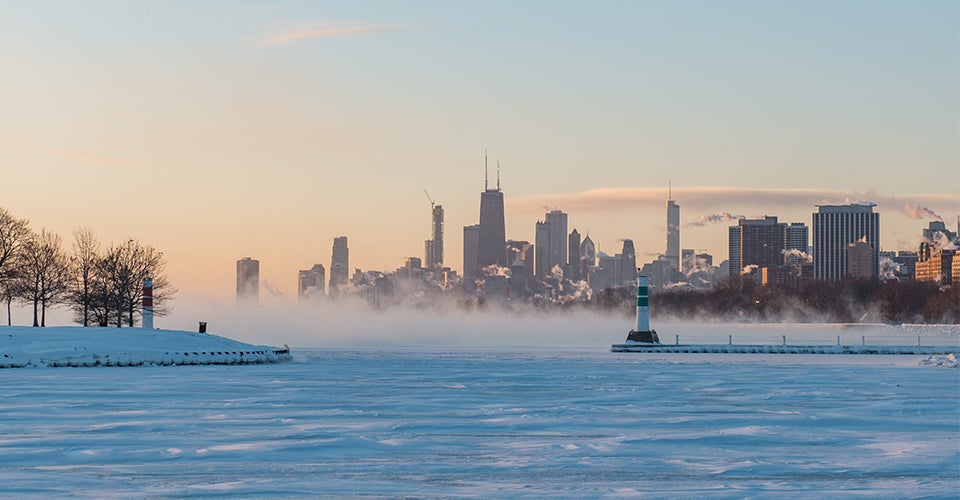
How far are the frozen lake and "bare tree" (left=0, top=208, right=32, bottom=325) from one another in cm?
5465

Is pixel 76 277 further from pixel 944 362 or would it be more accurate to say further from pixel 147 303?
pixel 944 362

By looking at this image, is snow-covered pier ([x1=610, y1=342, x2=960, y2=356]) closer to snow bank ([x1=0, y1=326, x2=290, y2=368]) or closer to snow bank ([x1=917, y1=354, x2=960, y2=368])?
snow bank ([x1=917, y1=354, x2=960, y2=368])

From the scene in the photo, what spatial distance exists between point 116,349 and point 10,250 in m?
34.5

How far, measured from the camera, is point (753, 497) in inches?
626

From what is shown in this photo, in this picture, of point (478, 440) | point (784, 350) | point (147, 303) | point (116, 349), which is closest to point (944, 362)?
point (784, 350)

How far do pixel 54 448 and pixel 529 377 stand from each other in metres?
26.2

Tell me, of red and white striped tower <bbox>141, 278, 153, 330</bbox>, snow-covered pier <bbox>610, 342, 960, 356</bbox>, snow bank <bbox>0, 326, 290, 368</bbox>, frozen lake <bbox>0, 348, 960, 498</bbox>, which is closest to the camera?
frozen lake <bbox>0, 348, 960, 498</bbox>

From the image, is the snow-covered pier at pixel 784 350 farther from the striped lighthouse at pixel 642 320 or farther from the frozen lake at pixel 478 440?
the frozen lake at pixel 478 440

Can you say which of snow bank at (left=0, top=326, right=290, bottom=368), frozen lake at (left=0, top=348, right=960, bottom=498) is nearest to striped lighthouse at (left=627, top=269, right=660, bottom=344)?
snow bank at (left=0, top=326, right=290, bottom=368)

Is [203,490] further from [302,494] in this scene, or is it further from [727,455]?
[727,455]

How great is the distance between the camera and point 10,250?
92062 mm

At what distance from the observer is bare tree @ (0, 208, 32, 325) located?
9053cm

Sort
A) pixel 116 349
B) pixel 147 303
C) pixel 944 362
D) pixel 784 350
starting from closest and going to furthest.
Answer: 1. pixel 944 362
2. pixel 116 349
3. pixel 147 303
4. pixel 784 350

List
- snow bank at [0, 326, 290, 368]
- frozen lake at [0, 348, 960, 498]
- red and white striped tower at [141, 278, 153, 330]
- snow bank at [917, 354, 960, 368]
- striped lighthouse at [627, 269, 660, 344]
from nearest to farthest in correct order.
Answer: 1. frozen lake at [0, 348, 960, 498]
2. snow bank at [917, 354, 960, 368]
3. snow bank at [0, 326, 290, 368]
4. red and white striped tower at [141, 278, 153, 330]
5. striped lighthouse at [627, 269, 660, 344]
